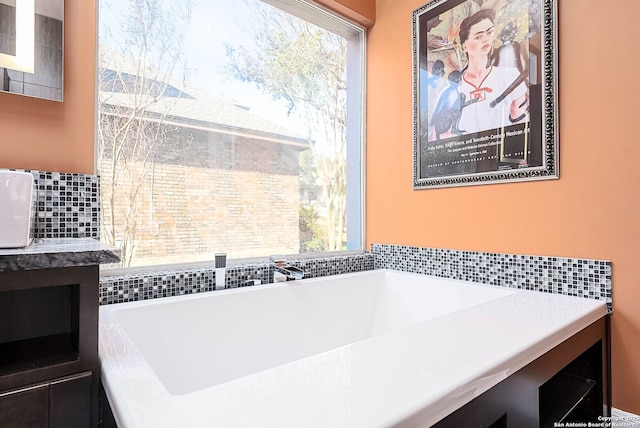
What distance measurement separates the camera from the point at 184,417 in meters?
0.56

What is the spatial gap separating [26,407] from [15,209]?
439 mm

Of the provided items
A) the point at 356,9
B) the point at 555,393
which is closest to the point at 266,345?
the point at 555,393

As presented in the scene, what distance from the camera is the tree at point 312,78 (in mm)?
2025

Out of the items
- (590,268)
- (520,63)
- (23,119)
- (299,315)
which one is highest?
(520,63)

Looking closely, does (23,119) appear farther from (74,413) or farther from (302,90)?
(302,90)

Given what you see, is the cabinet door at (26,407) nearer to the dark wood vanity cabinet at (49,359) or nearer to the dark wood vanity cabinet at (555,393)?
the dark wood vanity cabinet at (49,359)

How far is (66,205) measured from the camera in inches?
49.5

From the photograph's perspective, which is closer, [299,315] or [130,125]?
[130,125]

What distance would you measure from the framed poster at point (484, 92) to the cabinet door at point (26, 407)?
6.08 ft

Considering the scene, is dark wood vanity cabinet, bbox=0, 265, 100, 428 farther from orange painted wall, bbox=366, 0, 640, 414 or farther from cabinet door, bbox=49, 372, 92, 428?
orange painted wall, bbox=366, 0, 640, 414

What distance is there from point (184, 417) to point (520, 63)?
1890 mm

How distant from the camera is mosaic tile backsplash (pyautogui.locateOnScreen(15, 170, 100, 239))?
3.95 ft

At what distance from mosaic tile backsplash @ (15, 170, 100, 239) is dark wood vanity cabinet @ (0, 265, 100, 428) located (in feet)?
1.05

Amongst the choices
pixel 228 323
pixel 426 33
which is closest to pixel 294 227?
pixel 228 323
